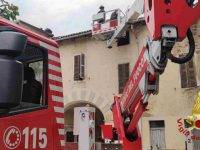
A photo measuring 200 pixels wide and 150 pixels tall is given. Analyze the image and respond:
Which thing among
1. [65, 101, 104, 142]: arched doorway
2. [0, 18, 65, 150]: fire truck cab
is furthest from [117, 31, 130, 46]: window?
[0, 18, 65, 150]: fire truck cab

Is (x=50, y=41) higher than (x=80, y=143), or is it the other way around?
(x=50, y=41)

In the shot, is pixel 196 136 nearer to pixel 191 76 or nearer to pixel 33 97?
pixel 191 76

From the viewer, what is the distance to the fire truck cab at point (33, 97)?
10.1 feet

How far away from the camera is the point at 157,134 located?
66.3 feet

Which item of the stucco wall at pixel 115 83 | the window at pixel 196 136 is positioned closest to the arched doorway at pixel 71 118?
the stucco wall at pixel 115 83

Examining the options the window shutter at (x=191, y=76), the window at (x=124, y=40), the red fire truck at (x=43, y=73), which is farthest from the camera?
the window at (x=124, y=40)

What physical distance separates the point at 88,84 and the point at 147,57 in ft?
56.7

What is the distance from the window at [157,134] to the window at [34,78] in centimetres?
1616

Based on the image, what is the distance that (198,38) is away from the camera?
19828mm

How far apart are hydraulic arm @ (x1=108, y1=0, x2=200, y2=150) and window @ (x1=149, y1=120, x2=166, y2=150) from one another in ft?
38.1

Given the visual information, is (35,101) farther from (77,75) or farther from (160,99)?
(77,75)

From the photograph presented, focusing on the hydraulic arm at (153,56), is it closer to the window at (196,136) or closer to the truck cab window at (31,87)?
the truck cab window at (31,87)

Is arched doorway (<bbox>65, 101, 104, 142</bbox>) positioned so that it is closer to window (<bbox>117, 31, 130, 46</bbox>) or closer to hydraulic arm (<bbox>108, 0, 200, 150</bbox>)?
window (<bbox>117, 31, 130, 46</bbox>)

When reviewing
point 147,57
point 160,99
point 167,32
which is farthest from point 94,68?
point 167,32
